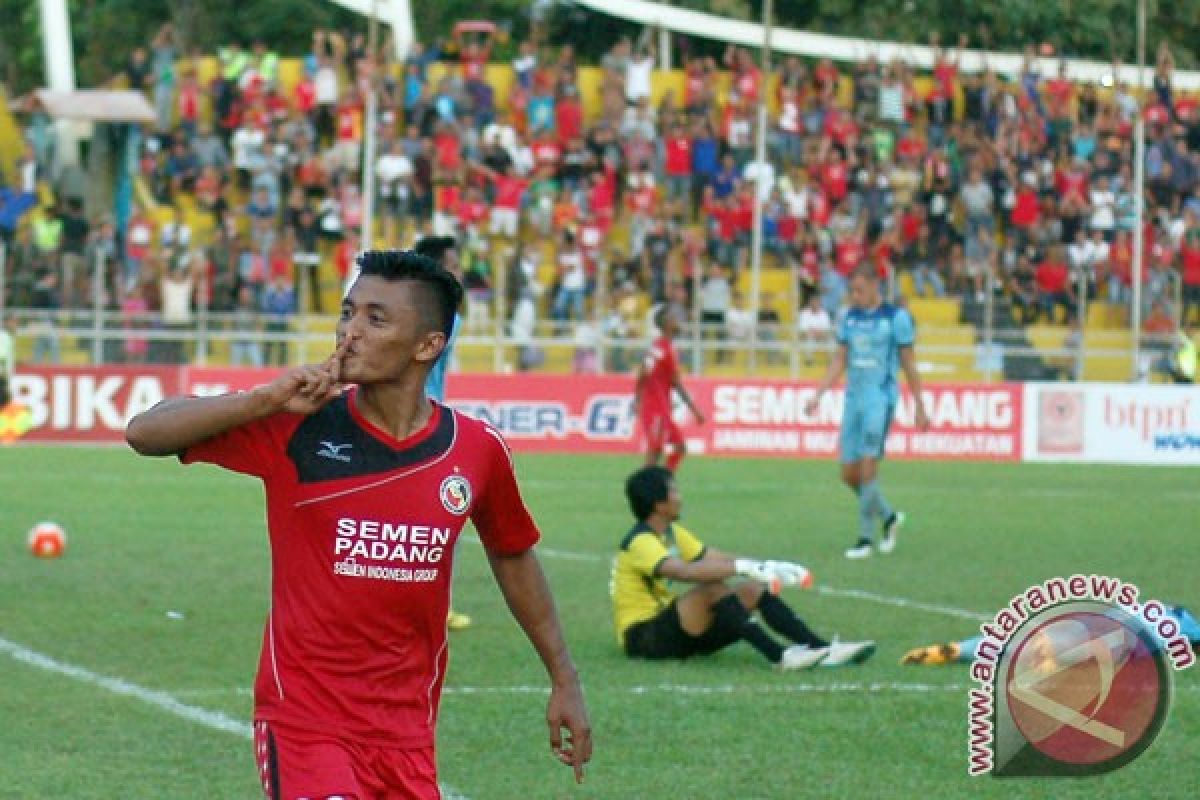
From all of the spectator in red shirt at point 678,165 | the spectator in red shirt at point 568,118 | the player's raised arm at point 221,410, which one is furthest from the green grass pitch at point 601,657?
the spectator in red shirt at point 568,118

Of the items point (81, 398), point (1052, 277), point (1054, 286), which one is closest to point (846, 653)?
point (81, 398)

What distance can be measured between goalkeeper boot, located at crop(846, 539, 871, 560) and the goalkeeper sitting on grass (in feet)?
19.6

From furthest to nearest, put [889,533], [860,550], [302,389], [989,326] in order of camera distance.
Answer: [989,326] → [889,533] → [860,550] → [302,389]

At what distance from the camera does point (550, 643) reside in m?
5.89

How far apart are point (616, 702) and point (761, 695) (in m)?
0.72

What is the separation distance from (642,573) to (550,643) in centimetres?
597

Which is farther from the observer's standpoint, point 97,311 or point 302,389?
point 97,311

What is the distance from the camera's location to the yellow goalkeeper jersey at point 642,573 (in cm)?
1168

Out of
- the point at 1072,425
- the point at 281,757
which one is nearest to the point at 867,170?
the point at 1072,425

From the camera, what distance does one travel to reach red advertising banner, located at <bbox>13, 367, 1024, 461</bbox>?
30359mm

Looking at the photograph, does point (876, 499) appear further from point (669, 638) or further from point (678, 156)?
point (678, 156)

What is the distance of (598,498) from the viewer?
938 inches

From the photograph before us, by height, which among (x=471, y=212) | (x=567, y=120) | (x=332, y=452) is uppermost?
(x=567, y=120)

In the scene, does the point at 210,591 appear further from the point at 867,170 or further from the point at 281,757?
the point at 867,170
